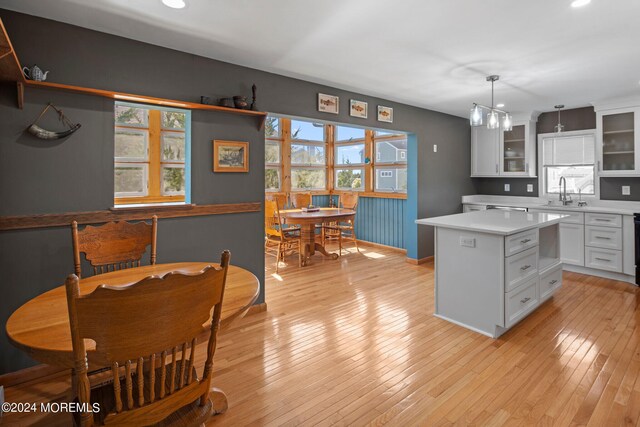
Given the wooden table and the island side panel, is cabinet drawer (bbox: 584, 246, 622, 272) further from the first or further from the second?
the wooden table

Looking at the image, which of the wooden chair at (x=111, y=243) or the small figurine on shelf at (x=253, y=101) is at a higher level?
the small figurine on shelf at (x=253, y=101)

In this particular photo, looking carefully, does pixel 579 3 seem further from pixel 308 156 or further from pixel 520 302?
pixel 308 156

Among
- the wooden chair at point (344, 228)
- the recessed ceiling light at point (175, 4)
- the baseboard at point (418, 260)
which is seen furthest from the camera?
the wooden chair at point (344, 228)

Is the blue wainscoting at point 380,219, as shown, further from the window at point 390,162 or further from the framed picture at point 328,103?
the framed picture at point 328,103

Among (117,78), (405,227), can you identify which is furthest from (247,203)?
(405,227)

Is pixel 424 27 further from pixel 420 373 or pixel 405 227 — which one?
pixel 405 227

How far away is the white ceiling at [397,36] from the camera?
87.1 inches

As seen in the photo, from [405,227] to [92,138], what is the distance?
4.60 meters

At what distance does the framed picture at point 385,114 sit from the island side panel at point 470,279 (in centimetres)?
203

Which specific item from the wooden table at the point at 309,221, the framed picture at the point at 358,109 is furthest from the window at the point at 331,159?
the framed picture at the point at 358,109

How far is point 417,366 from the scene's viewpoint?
2.36 meters

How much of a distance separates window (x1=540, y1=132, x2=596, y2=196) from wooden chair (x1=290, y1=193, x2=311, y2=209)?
383cm

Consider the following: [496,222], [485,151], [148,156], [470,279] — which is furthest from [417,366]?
[485,151]

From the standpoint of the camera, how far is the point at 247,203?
3.27 m
